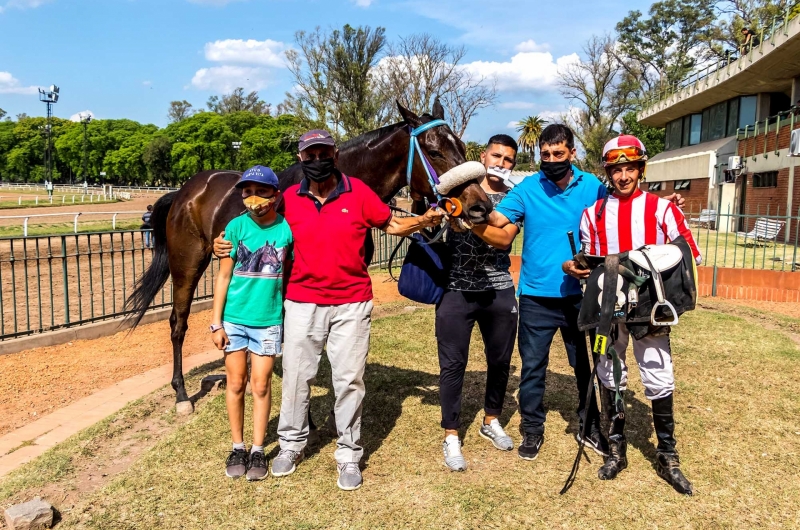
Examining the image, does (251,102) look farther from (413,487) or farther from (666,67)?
(413,487)

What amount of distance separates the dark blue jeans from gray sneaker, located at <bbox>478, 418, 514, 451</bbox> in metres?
0.16

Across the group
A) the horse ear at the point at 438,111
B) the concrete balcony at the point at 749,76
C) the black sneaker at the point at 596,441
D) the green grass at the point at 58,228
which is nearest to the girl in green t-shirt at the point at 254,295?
the horse ear at the point at 438,111

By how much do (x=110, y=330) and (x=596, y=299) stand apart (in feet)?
A: 21.5

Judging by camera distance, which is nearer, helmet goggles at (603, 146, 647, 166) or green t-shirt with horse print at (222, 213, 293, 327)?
helmet goggles at (603, 146, 647, 166)

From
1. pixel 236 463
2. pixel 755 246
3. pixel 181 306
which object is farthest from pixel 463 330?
pixel 755 246

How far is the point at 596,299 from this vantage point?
10.0 feet

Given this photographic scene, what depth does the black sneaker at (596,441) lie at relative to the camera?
3607 millimetres

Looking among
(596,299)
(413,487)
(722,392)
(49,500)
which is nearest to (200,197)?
(49,500)

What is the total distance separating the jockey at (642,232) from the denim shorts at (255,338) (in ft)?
6.21

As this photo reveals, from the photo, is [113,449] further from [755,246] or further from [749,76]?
[749,76]

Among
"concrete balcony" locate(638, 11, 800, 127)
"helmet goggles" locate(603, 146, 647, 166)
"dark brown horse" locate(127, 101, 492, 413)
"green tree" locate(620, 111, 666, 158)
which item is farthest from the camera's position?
"green tree" locate(620, 111, 666, 158)

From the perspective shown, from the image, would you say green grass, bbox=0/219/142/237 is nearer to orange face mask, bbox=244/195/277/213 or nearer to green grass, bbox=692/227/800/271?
orange face mask, bbox=244/195/277/213

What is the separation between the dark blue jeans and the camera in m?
3.50

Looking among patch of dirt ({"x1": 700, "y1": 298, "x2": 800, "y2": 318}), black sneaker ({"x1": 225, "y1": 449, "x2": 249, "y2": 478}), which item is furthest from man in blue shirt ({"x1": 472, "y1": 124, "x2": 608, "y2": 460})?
patch of dirt ({"x1": 700, "y1": 298, "x2": 800, "y2": 318})
